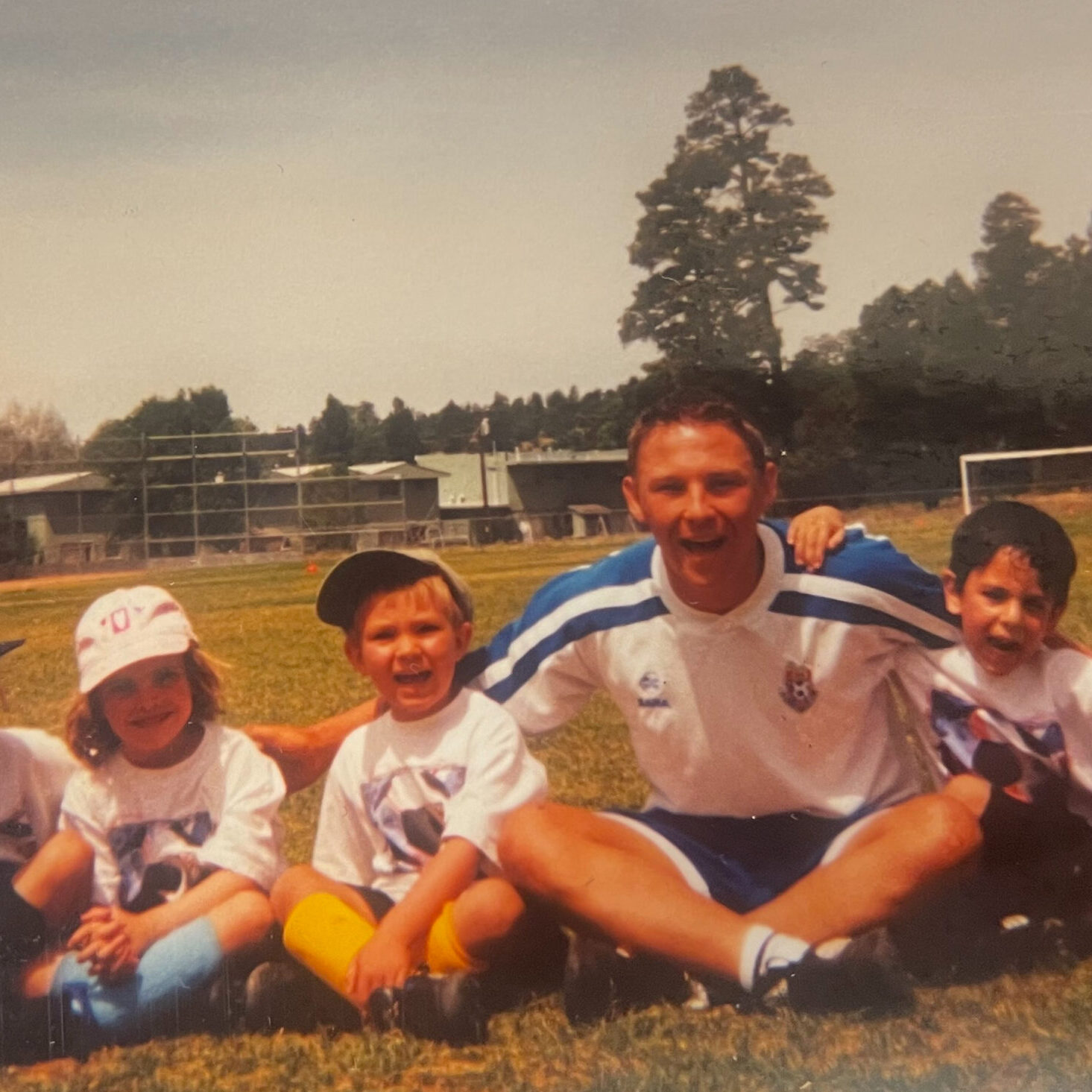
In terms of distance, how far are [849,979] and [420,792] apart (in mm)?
975

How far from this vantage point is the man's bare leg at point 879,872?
266cm

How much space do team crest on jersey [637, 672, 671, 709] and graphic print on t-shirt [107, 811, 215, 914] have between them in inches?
39.3

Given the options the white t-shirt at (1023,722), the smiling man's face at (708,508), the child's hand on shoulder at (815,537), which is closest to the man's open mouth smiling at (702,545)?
the smiling man's face at (708,508)

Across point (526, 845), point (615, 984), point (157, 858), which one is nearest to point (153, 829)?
point (157, 858)

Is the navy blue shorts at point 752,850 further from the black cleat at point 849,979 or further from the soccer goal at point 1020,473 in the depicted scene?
the soccer goal at point 1020,473

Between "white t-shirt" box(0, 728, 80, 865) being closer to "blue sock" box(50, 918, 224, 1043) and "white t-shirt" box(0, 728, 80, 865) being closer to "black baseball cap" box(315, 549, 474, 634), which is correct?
"blue sock" box(50, 918, 224, 1043)

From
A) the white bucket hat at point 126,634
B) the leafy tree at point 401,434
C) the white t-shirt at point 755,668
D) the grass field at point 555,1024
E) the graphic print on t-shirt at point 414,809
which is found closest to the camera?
the grass field at point 555,1024

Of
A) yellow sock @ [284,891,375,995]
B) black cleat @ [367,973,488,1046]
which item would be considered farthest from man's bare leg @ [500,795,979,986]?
yellow sock @ [284,891,375,995]

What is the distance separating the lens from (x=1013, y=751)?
2738 mm

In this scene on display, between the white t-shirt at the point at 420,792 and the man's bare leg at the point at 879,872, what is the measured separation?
1.94 ft

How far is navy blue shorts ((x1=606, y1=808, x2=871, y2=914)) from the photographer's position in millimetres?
2732

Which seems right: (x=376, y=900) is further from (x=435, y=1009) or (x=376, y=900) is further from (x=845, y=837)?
(x=845, y=837)

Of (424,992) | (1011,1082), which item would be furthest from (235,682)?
(1011,1082)

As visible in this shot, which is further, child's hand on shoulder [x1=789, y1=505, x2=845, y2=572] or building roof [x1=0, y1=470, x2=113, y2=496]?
building roof [x1=0, y1=470, x2=113, y2=496]
